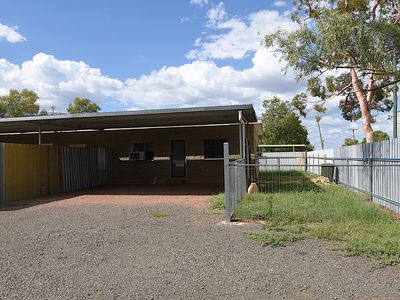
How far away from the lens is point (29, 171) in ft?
53.0

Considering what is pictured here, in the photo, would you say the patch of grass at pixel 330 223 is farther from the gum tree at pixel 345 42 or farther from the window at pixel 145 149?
the window at pixel 145 149

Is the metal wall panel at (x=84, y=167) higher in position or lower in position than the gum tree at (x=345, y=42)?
lower

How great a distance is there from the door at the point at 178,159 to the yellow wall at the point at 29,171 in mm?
6682

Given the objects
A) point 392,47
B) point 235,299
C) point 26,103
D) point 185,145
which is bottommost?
point 235,299

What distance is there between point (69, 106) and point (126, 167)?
118 feet

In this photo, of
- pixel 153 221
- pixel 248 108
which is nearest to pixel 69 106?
pixel 248 108

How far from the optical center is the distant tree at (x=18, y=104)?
4778 centimetres

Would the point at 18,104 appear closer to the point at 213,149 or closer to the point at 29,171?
the point at 213,149

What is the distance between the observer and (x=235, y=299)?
193 inches

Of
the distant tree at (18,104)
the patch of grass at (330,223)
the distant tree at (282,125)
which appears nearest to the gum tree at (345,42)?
the patch of grass at (330,223)

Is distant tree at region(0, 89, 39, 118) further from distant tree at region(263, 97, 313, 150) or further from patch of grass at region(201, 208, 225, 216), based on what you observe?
patch of grass at region(201, 208, 225, 216)

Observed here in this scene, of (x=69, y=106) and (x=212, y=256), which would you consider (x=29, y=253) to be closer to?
(x=212, y=256)

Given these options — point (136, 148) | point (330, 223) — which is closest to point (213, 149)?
point (136, 148)

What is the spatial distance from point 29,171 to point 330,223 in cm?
1160
